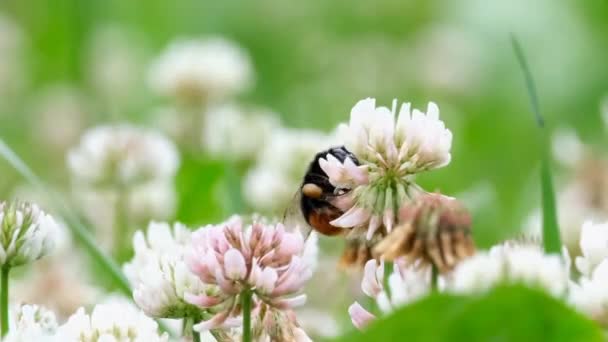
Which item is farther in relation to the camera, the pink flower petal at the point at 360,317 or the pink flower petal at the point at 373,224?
the pink flower petal at the point at 373,224

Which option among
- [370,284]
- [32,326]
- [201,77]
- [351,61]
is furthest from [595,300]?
[351,61]

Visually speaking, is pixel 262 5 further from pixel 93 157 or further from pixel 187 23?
pixel 93 157

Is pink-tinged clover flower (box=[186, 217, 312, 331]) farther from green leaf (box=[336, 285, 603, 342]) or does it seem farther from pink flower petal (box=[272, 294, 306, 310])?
green leaf (box=[336, 285, 603, 342])

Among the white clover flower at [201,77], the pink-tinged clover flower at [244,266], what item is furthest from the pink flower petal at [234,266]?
the white clover flower at [201,77]

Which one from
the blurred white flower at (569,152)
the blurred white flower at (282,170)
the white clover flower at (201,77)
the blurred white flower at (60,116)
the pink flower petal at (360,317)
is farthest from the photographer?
the blurred white flower at (60,116)

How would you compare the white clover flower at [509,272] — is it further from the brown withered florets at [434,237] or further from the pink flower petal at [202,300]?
the pink flower petal at [202,300]

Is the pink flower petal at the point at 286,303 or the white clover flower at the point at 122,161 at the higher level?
the pink flower petal at the point at 286,303

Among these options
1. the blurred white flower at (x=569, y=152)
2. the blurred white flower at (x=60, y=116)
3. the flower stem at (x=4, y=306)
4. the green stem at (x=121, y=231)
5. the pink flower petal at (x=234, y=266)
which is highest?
the pink flower petal at (x=234, y=266)

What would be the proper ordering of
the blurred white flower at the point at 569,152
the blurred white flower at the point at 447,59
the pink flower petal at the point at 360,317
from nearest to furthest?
the pink flower petal at the point at 360,317
the blurred white flower at the point at 569,152
the blurred white flower at the point at 447,59
